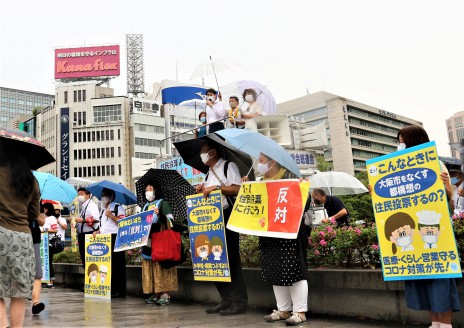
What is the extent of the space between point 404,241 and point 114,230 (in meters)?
5.50

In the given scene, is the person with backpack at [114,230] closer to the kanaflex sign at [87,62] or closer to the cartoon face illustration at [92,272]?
the cartoon face illustration at [92,272]

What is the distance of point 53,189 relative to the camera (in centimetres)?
910

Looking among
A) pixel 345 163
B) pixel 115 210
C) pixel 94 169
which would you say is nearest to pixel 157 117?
pixel 94 169

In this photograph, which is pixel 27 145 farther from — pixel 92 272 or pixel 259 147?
pixel 92 272

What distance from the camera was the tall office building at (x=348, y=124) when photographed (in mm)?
95438

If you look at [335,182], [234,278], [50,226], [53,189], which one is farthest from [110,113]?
[234,278]

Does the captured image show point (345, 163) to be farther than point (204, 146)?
Yes

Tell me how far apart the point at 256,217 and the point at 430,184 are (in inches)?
76.8

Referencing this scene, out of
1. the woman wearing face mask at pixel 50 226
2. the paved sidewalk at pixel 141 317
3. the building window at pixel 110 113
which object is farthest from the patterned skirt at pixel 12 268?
the building window at pixel 110 113

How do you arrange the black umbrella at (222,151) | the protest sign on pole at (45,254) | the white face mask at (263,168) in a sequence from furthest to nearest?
the protest sign on pole at (45,254) < the black umbrella at (222,151) < the white face mask at (263,168)

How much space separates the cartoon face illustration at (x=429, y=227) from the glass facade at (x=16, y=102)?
148 metres

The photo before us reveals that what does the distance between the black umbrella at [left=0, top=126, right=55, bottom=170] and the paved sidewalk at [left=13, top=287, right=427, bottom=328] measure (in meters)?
1.94

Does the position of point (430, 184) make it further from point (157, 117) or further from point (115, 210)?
point (157, 117)

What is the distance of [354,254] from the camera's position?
5367 millimetres
